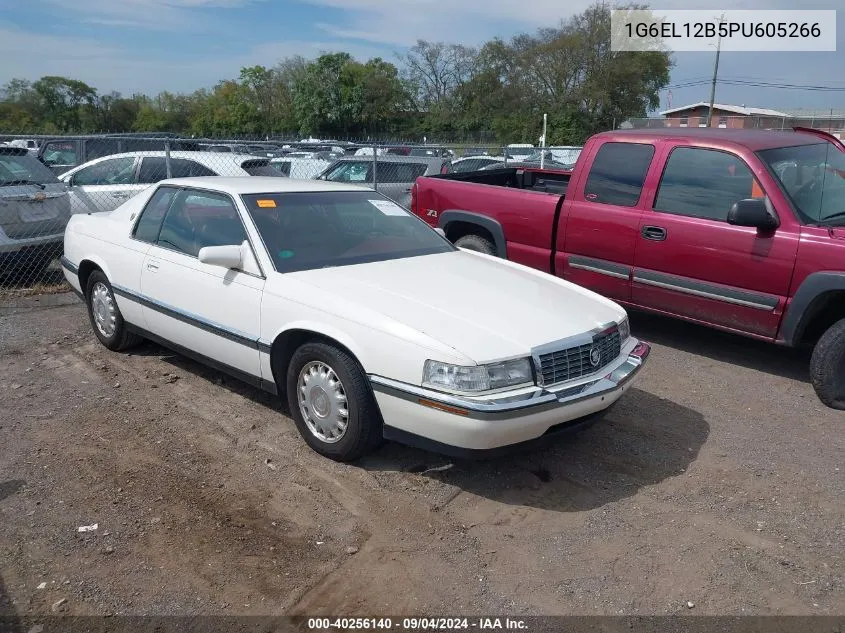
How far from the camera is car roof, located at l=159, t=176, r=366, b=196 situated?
191 inches

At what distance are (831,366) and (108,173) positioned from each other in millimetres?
9747

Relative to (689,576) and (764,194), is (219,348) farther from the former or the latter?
(764,194)

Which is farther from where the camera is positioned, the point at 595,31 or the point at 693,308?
the point at 595,31

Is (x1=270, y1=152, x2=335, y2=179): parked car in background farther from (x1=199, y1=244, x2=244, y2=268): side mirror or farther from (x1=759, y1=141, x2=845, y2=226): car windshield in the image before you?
(x1=199, y1=244, x2=244, y2=268): side mirror

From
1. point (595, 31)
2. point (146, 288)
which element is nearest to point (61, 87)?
point (595, 31)

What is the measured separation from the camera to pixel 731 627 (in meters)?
2.85

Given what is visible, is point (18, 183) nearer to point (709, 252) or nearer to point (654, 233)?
point (654, 233)

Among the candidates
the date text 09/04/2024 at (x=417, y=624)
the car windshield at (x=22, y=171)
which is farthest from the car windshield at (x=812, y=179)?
the car windshield at (x=22, y=171)

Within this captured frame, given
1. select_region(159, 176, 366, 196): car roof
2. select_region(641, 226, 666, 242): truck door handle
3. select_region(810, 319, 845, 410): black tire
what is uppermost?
Answer: select_region(159, 176, 366, 196): car roof

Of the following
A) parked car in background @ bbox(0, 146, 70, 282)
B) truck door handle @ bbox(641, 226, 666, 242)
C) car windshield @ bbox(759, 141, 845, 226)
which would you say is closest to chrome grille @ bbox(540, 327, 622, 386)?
truck door handle @ bbox(641, 226, 666, 242)

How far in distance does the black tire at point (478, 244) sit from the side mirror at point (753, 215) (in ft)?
8.27

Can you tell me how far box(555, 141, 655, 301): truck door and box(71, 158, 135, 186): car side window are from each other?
692 centimetres

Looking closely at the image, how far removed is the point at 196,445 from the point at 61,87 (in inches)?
2940

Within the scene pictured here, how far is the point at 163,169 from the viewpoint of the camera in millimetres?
10555
